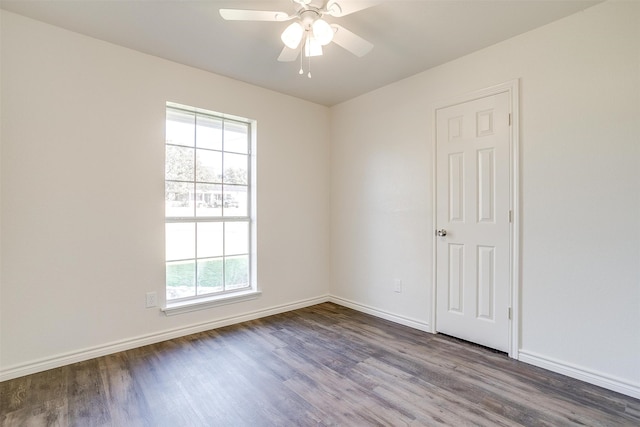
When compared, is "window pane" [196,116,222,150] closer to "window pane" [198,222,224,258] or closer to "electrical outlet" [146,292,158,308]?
"window pane" [198,222,224,258]

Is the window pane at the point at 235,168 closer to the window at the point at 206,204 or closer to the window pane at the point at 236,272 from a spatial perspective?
the window at the point at 206,204

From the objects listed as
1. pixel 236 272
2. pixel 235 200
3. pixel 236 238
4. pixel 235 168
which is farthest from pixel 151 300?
pixel 235 168

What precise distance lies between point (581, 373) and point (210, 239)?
317 centimetres

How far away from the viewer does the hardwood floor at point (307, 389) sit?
174 cm

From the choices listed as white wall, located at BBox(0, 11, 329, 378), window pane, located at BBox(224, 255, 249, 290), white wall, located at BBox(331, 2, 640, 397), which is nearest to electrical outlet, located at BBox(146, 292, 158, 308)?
white wall, located at BBox(0, 11, 329, 378)

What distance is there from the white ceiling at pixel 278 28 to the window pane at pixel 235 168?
832mm

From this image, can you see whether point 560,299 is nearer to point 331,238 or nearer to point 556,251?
point 556,251

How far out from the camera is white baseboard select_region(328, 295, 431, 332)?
3.04 metres

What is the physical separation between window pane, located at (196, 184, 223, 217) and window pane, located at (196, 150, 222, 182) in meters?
0.08

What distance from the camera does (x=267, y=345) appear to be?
8.79 ft

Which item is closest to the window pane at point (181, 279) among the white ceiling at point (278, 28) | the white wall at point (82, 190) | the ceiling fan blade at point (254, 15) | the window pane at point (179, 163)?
the white wall at point (82, 190)

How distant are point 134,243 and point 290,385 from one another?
173 cm

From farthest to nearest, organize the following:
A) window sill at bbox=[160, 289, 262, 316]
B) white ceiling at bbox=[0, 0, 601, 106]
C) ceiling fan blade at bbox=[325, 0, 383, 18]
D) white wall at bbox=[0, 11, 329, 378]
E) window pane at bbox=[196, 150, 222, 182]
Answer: window pane at bbox=[196, 150, 222, 182]
window sill at bbox=[160, 289, 262, 316]
white wall at bbox=[0, 11, 329, 378]
white ceiling at bbox=[0, 0, 601, 106]
ceiling fan blade at bbox=[325, 0, 383, 18]

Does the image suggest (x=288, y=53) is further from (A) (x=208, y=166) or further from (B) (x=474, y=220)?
(B) (x=474, y=220)
